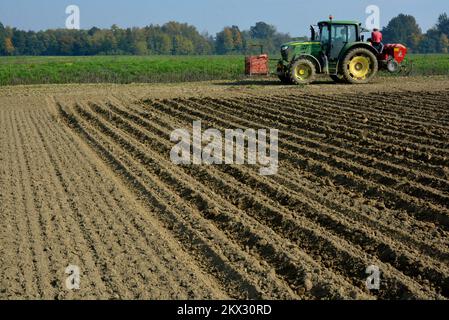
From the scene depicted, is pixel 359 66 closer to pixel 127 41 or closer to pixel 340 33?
pixel 340 33

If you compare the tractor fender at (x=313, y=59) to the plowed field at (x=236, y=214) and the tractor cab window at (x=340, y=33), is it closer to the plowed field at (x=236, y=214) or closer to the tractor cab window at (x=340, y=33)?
the tractor cab window at (x=340, y=33)

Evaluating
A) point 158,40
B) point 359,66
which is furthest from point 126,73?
point 158,40

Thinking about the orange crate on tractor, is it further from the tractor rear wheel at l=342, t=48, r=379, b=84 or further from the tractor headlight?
the tractor rear wheel at l=342, t=48, r=379, b=84

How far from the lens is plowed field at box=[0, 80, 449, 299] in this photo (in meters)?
5.31

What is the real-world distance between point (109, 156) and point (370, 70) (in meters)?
13.2

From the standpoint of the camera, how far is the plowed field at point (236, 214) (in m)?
5.31

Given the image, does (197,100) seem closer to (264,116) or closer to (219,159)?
(264,116)

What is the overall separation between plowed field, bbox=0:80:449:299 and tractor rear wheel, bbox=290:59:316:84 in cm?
801

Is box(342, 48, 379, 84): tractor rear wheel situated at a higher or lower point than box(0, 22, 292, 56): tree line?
lower

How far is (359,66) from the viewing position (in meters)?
21.7

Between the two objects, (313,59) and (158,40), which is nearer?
(313,59)

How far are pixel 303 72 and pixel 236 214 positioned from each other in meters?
15.1

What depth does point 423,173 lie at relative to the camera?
324 inches

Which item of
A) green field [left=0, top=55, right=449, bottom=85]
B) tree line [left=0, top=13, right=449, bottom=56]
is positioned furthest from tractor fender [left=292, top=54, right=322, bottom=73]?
tree line [left=0, top=13, right=449, bottom=56]
